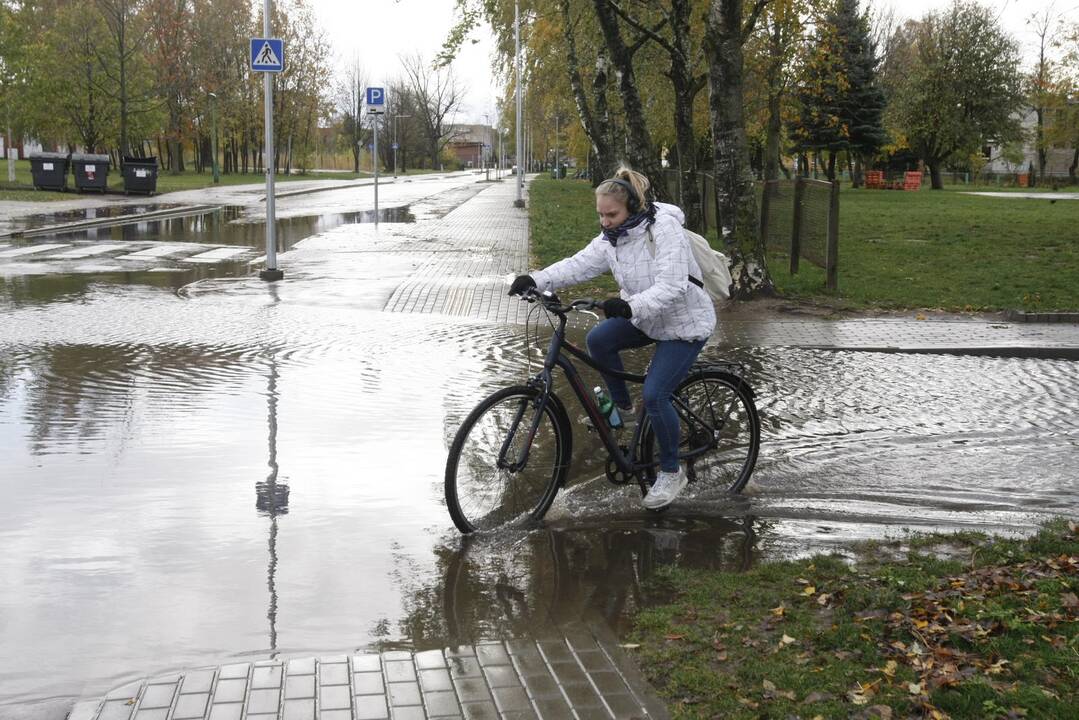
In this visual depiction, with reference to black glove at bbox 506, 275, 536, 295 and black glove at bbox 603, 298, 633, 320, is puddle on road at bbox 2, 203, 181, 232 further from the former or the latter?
black glove at bbox 603, 298, 633, 320

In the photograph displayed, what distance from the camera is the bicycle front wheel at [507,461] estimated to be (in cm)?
554

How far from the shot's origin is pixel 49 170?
36906mm

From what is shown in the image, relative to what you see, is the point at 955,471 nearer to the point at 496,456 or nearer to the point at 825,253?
the point at 496,456

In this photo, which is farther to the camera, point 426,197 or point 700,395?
point 426,197

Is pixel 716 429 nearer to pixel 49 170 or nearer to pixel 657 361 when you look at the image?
pixel 657 361

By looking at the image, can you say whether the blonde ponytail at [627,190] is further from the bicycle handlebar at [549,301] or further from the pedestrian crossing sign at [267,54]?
the pedestrian crossing sign at [267,54]

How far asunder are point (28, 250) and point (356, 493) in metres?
15.7

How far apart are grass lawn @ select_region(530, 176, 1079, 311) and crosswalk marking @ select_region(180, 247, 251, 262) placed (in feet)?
17.3

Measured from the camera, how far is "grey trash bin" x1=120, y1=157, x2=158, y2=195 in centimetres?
3756

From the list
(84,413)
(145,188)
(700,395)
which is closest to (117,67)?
(145,188)

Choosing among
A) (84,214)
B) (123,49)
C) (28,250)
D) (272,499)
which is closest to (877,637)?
(272,499)

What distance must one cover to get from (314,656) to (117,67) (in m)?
49.5

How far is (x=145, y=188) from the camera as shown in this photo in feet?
125

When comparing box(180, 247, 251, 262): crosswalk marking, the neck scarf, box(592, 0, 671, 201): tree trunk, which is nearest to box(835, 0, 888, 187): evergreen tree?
box(592, 0, 671, 201): tree trunk
